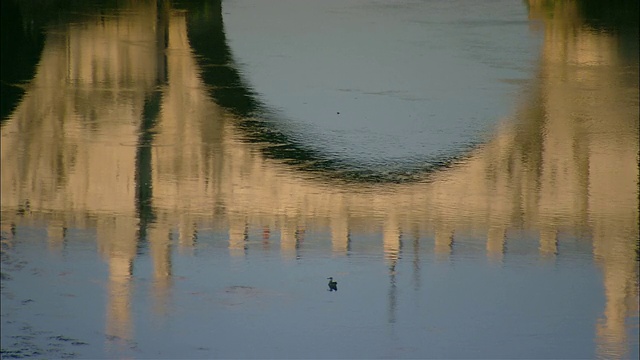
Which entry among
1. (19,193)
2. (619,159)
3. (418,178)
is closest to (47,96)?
(19,193)

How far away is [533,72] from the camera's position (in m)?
12.8

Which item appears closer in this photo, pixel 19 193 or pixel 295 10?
pixel 19 193

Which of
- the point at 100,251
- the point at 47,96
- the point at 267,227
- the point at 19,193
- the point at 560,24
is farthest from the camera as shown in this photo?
the point at 560,24

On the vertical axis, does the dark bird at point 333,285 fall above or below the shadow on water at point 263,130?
below

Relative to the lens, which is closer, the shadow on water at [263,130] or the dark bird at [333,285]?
the dark bird at [333,285]

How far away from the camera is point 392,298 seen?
8.10m

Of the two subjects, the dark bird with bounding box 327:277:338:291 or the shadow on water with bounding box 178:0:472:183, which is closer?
the dark bird with bounding box 327:277:338:291

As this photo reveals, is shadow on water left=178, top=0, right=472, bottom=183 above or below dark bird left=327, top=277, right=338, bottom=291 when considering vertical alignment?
above

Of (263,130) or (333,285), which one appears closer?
(333,285)

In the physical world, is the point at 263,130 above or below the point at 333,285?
above

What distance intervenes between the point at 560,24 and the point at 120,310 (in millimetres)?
7676

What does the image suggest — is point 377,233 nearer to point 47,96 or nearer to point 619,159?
point 619,159

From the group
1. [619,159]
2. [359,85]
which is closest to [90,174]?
[359,85]

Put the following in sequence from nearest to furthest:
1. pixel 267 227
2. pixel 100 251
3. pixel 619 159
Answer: pixel 100 251 < pixel 267 227 < pixel 619 159
